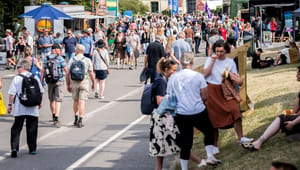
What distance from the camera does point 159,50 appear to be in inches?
630

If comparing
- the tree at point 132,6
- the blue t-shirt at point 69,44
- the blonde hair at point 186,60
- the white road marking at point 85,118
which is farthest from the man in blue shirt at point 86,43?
the tree at point 132,6

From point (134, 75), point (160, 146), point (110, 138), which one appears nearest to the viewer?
point (160, 146)

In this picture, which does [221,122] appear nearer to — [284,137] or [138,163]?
[284,137]

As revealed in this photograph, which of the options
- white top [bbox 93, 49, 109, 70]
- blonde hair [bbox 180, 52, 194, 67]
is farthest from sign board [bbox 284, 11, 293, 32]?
blonde hair [bbox 180, 52, 194, 67]

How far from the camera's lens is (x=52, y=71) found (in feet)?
44.3

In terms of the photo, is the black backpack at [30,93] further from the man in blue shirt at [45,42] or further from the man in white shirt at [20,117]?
the man in blue shirt at [45,42]

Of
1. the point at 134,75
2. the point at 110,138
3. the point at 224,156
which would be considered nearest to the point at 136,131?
the point at 110,138

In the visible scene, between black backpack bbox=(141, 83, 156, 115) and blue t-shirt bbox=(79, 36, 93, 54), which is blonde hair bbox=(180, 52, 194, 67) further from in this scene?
blue t-shirt bbox=(79, 36, 93, 54)

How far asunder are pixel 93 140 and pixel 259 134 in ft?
11.0

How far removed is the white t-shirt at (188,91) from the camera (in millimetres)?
8000

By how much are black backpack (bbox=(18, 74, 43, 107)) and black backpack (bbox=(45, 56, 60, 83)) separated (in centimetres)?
275

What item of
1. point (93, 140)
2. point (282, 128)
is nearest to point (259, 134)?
point (282, 128)

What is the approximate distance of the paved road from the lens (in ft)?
32.5

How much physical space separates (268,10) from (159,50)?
27366 mm
